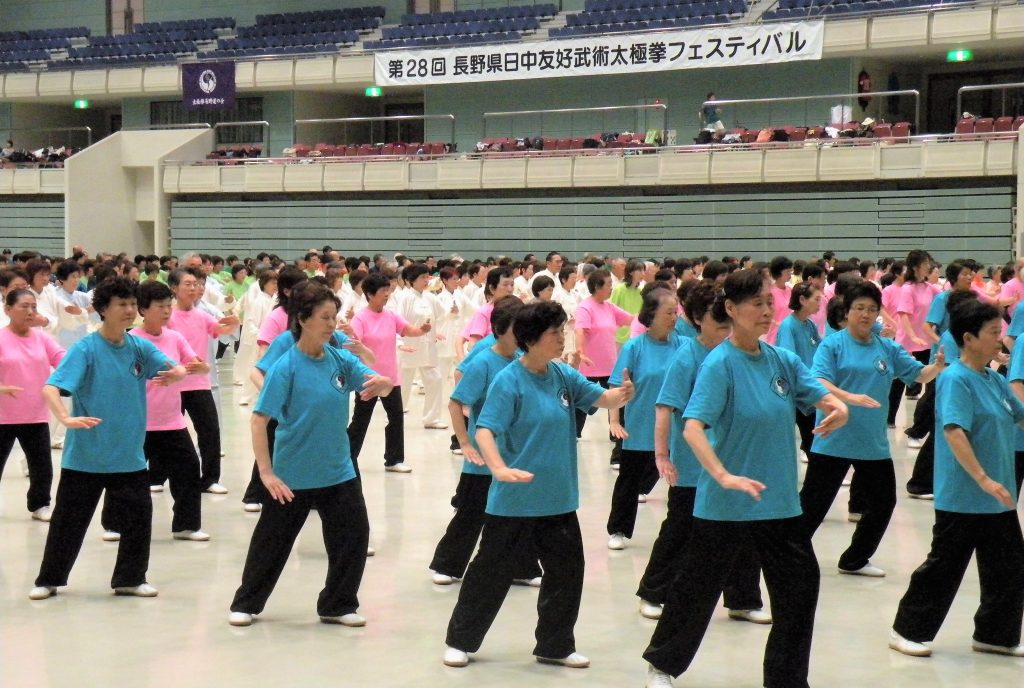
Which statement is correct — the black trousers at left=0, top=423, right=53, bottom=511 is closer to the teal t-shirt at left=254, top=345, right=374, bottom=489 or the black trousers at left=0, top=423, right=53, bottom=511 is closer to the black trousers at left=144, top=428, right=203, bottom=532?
the black trousers at left=144, top=428, right=203, bottom=532

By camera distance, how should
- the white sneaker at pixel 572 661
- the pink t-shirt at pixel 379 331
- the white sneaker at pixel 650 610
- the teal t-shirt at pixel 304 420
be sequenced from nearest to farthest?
the white sneaker at pixel 572 661 → the teal t-shirt at pixel 304 420 → the white sneaker at pixel 650 610 → the pink t-shirt at pixel 379 331

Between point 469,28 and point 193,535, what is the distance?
25.0 meters

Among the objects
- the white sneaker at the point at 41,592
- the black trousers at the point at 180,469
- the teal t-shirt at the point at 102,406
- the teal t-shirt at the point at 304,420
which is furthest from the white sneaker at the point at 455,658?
the black trousers at the point at 180,469

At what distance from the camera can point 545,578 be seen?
19.7 ft

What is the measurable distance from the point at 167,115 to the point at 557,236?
1619 centimetres

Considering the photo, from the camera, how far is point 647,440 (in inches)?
322

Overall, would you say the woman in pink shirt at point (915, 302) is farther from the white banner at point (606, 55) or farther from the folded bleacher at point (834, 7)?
the folded bleacher at point (834, 7)

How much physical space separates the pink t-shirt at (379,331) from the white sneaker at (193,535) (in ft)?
8.48

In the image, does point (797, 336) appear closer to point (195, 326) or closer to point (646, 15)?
point (195, 326)

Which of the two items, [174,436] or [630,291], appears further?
[630,291]

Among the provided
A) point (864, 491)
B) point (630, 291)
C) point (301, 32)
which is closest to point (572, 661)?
point (864, 491)

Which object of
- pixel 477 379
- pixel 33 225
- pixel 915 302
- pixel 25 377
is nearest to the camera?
pixel 477 379

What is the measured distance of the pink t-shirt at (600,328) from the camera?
11.3 m

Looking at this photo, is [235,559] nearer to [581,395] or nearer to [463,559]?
[463,559]
